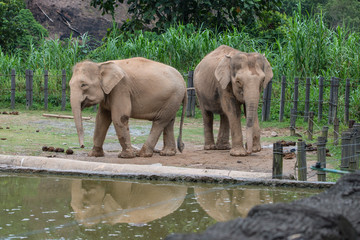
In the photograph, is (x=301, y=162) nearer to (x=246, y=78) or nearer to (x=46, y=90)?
(x=246, y=78)

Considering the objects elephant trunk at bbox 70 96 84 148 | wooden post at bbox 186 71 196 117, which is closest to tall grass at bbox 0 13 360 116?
wooden post at bbox 186 71 196 117

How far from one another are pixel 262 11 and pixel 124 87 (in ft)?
49.2

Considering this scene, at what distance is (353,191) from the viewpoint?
3178mm

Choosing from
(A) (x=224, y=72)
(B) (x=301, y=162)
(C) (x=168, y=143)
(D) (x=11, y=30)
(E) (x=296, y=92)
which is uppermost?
(D) (x=11, y=30)

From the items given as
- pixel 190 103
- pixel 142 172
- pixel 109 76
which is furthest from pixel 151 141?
pixel 190 103

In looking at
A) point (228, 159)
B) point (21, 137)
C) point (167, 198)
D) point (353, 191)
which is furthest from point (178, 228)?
point (21, 137)

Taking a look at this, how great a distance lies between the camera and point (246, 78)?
395 inches

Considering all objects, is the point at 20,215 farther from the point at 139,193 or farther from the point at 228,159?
the point at 228,159

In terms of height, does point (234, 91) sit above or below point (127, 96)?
above

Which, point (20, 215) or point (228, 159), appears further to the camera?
point (228, 159)

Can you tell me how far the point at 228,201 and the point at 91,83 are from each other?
13.1ft

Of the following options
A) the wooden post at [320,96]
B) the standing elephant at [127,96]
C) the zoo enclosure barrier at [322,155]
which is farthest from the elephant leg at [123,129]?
the wooden post at [320,96]

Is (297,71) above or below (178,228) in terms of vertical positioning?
above

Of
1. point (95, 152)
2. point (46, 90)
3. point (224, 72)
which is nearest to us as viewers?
point (95, 152)
